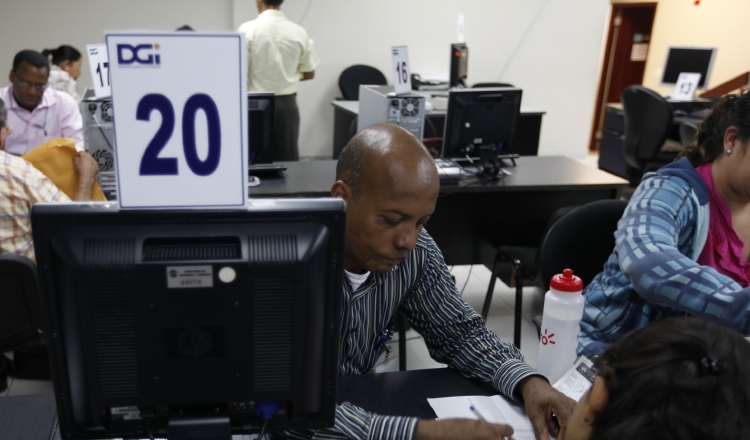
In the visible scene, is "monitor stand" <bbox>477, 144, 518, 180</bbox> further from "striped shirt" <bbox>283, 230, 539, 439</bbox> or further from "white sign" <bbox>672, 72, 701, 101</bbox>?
"white sign" <bbox>672, 72, 701, 101</bbox>

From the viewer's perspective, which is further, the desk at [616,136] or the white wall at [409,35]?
the white wall at [409,35]

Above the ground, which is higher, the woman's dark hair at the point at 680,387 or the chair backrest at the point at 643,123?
the woman's dark hair at the point at 680,387

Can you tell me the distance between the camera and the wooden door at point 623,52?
7453 millimetres

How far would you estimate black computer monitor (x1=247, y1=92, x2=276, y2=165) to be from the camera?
111 inches

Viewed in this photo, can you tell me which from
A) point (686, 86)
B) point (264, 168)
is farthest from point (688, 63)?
point (264, 168)

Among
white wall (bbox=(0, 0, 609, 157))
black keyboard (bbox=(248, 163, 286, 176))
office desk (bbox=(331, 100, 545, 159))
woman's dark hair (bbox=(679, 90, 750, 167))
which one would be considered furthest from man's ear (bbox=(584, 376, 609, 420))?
white wall (bbox=(0, 0, 609, 157))

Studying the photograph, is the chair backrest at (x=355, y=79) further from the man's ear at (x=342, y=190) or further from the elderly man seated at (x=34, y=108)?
the man's ear at (x=342, y=190)

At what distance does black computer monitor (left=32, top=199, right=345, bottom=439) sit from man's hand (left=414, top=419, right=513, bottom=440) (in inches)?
11.3

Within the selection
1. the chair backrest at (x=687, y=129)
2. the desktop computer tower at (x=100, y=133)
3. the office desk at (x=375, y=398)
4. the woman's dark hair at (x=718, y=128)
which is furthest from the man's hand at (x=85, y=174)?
the chair backrest at (x=687, y=129)

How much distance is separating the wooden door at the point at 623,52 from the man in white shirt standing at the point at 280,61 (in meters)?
4.41

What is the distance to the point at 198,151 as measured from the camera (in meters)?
0.68

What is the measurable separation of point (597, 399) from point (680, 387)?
11cm

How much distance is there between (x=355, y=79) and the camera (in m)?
6.07

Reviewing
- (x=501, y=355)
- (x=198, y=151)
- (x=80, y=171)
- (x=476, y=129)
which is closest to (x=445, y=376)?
(x=501, y=355)
